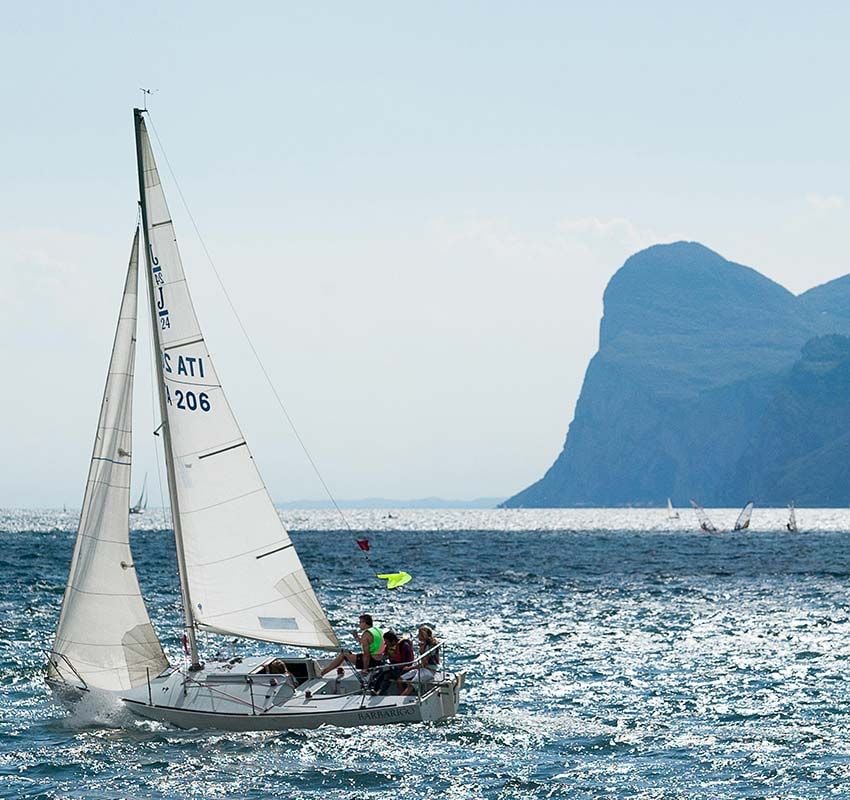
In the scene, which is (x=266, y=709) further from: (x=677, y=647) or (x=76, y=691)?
(x=677, y=647)

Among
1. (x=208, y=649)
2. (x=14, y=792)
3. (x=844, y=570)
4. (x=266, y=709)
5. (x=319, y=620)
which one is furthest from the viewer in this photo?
(x=844, y=570)

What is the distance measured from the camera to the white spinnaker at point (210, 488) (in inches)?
973

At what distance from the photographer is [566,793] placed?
21094 mm

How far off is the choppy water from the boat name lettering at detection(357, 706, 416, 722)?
0.32 metres

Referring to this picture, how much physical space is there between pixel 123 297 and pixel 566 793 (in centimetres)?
1284

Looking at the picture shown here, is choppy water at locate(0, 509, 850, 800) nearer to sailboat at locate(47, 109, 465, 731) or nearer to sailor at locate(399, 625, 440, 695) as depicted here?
sailboat at locate(47, 109, 465, 731)

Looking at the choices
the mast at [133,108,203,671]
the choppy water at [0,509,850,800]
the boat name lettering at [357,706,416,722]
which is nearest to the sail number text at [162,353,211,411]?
the mast at [133,108,203,671]

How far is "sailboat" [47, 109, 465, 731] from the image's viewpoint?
81.0ft

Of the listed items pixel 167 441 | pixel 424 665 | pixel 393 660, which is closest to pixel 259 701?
pixel 393 660

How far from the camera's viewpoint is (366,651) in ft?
85.6

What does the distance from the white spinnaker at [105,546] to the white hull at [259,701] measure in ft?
2.23

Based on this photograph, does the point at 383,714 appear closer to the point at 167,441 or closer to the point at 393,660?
the point at 393,660

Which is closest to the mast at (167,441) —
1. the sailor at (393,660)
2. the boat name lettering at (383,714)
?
the boat name lettering at (383,714)

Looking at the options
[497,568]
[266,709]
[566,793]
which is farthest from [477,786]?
[497,568]
